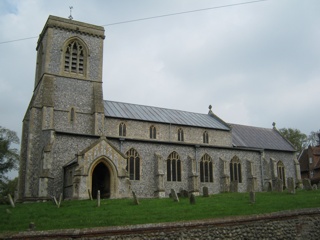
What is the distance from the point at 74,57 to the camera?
33.5 meters

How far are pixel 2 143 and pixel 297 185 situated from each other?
3470 centimetres

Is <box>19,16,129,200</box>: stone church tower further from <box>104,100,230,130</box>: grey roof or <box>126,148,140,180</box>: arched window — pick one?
<box>126,148,140,180</box>: arched window

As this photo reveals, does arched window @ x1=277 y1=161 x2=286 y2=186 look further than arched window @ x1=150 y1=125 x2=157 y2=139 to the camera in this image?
Yes

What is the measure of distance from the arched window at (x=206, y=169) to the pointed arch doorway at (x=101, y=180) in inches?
396

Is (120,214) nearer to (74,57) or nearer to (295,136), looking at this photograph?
(74,57)

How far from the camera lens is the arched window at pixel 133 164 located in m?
29.8

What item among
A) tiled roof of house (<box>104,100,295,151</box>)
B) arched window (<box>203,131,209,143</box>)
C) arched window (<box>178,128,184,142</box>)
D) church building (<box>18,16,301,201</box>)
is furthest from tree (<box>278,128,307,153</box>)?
arched window (<box>178,128,184,142</box>)

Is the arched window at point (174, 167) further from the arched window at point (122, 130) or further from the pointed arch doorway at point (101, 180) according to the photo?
the pointed arch doorway at point (101, 180)

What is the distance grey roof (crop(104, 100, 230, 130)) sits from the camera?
34.2 metres

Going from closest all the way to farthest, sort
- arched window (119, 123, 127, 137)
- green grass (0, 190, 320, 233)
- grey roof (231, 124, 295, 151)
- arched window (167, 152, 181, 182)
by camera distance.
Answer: green grass (0, 190, 320, 233) → arched window (167, 152, 181, 182) → arched window (119, 123, 127, 137) → grey roof (231, 124, 295, 151)

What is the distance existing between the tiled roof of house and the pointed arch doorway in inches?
258

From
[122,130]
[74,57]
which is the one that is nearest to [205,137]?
[122,130]

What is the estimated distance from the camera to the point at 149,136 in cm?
3422

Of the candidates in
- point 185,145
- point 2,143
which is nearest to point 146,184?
point 185,145
